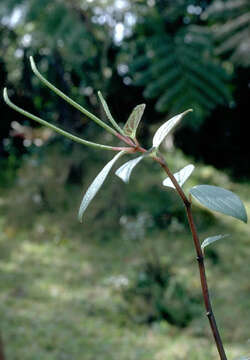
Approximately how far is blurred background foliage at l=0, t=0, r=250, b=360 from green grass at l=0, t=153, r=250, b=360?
0.03 ft

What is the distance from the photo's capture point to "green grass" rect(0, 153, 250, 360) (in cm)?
229

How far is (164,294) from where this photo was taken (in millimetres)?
2713

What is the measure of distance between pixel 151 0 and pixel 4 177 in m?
2.26

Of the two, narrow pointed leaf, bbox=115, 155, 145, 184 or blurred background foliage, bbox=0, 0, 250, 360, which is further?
blurred background foliage, bbox=0, 0, 250, 360

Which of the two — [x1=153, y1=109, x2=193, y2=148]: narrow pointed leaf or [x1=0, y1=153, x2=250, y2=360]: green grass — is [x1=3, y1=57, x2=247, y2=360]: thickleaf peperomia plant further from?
[x1=0, y1=153, x2=250, y2=360]: green grass

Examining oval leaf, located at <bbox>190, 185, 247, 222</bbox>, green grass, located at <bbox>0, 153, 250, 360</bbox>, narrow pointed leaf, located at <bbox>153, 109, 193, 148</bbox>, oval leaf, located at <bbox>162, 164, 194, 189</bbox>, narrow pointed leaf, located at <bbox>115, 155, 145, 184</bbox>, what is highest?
narrow pointed leaf, located at <bbox>115, 155, 145, 184</bbox>

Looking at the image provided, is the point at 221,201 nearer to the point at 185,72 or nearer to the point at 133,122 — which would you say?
the point at 133,122

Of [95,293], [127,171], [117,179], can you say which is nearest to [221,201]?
[127,171]

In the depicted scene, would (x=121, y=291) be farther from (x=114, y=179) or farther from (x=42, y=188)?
(x=42, y=188)

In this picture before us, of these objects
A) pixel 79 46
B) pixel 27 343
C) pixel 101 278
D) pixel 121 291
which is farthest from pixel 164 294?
pixel 79 46

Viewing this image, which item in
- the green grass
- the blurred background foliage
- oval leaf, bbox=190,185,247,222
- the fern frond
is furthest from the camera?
Result: the fern frond

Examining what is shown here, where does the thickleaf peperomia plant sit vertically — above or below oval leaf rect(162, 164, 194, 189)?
above

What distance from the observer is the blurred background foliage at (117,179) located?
2580mm

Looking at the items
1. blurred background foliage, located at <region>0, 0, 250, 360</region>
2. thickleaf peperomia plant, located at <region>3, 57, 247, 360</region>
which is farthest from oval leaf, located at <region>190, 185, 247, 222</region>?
blurred background foliage, located at <region>0, 0, 250, 360</region>
